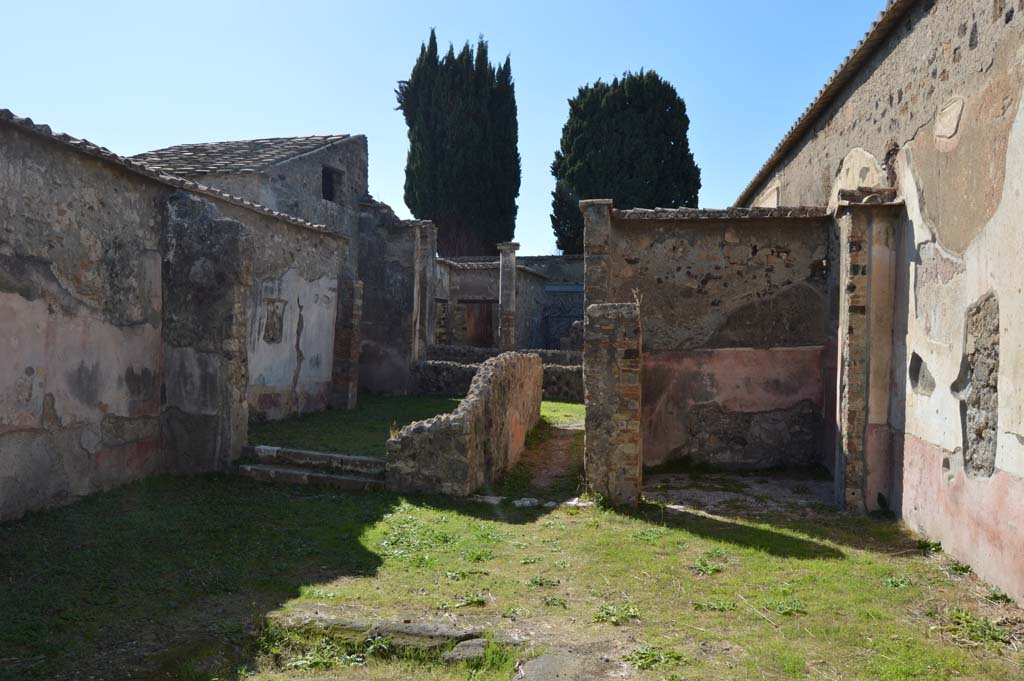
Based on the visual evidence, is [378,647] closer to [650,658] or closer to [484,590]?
[484,590]

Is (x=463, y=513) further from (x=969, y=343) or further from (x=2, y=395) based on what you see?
(x=969, y=343)

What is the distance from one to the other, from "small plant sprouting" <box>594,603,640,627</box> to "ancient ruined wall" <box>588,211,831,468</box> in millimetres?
3860

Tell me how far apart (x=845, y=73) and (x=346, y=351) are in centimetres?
896

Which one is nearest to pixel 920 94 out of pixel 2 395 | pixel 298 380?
pixel 2 395

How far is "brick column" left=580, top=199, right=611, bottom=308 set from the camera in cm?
783

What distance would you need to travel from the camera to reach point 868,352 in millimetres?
6586

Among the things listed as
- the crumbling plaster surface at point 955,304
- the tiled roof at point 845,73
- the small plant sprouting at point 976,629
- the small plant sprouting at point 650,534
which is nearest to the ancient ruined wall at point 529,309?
the tiled roof at point 845,73

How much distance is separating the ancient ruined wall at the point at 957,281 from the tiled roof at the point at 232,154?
11.4 metres

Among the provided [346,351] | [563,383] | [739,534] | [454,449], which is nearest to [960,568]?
[739,534]

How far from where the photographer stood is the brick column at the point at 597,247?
7.83 metres

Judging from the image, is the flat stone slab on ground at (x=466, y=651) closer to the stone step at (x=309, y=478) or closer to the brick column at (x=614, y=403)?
the brick column at (x=614, y=403)

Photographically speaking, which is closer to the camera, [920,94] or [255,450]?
[920,94]

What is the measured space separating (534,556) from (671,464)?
316cm

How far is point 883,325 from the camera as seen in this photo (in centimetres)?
657
